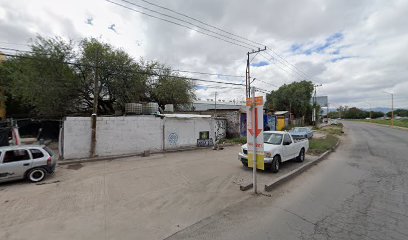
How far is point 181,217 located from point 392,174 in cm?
938

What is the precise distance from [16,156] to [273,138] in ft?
35.2

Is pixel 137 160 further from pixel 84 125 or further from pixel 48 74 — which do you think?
pixel 48 74

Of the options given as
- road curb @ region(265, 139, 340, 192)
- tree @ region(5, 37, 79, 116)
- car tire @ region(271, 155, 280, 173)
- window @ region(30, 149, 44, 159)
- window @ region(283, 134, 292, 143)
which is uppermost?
tree @ region(5, 37, 79, 116)

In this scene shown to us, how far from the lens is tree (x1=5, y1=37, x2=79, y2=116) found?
16.5 metres

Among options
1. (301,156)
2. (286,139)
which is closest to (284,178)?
(286,139)

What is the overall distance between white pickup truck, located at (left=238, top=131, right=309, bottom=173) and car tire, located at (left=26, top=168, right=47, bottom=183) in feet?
26.7

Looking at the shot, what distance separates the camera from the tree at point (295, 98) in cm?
5097

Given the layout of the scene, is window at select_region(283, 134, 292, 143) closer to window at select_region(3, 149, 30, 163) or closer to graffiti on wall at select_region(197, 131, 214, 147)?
graffiti on wall at select_region(197, 131, 214, 147)

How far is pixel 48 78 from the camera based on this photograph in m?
16.8

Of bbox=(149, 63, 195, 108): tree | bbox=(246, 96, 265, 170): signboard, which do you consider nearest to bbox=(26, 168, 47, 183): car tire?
bbox=(246, 96, 265, 170): signboard

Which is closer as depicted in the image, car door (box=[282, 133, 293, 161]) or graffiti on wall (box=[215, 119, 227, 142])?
car door (box=[282, 133, 293, 161])

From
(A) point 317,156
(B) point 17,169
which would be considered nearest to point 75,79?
(B) point 17,169

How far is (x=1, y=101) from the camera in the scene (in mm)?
22109

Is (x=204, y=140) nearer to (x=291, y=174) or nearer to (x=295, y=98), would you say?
(x=291, y=174)
